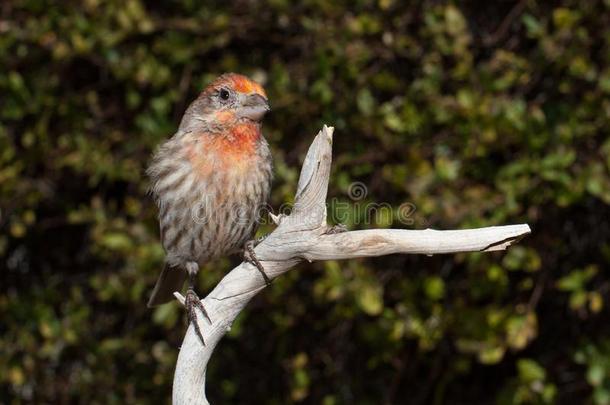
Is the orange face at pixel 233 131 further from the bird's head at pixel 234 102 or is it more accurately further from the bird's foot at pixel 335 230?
the bird's foot at pixel 335 230

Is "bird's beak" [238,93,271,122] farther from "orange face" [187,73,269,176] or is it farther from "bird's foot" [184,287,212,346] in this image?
"bird's foot" [184,287,212,346]

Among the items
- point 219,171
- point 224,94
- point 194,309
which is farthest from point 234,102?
point 194,309

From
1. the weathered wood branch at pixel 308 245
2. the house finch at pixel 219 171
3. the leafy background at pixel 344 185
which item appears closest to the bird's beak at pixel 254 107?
the house finch at pixel 219 171

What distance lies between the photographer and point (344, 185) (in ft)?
16.7

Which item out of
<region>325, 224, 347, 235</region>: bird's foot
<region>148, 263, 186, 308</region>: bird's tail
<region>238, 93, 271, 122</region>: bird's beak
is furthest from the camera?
<region>148, 263, 186, 308</region>: bird's tail

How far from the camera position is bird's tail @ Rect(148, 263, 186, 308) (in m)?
4.64

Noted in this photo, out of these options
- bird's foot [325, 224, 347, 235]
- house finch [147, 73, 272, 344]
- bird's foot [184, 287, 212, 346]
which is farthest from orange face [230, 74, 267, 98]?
bird's foot [325, 224, 347, 235]

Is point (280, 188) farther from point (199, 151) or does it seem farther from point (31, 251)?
point (31, 251)

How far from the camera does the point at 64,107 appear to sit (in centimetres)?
566

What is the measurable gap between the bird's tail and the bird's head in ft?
2.72

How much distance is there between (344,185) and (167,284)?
1104mm

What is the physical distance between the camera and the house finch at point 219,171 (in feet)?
13.5

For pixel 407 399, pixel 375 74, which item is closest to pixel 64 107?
pixel 375 74

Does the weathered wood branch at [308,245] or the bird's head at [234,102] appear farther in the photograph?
the bird's head at [234,102]
